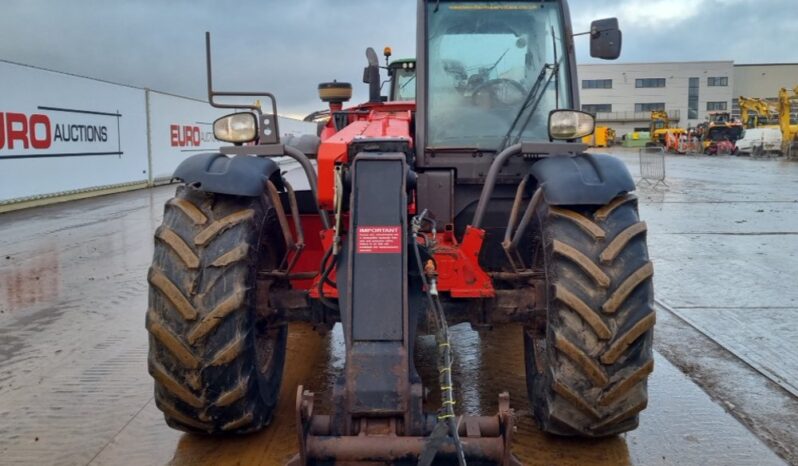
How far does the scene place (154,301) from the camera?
3.72 m

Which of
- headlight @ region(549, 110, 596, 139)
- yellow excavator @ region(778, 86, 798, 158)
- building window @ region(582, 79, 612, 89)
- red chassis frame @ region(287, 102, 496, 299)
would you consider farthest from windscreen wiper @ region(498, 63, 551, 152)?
building window @ region(582, 79, 612, 89)

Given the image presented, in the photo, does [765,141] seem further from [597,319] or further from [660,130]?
[597,319]

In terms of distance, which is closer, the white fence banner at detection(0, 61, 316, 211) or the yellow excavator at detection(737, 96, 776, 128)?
the white fence banner at detection(0, 61, 316, 211)

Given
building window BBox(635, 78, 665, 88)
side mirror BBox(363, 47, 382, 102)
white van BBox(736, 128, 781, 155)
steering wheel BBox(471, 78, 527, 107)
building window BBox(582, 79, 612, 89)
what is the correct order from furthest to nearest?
A: building window BBox(635, 78, 665, 88) < building window BBox(582, 79, 612, 89) < white van BBox(736, 128, 781, 155) < side mirror BBox(363, 47, 382, 102) < steering wheel BBox(471, 78, 527, 107)

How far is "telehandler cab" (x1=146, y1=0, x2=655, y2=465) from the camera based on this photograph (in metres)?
3.09

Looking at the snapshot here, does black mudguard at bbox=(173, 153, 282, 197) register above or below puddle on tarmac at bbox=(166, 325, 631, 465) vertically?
above

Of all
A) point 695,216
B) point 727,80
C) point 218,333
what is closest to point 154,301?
point 218,333

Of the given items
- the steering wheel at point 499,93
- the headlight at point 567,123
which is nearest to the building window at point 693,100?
the steering wheel at point 499,93

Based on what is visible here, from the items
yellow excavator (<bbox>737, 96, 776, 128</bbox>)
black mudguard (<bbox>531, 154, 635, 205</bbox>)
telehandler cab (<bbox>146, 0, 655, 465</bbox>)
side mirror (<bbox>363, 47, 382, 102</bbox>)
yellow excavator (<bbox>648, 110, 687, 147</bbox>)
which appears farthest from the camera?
yellow excavator (<bbox>648, 110, 687, 147</bbox>)

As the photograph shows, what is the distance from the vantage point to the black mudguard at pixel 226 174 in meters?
3.82

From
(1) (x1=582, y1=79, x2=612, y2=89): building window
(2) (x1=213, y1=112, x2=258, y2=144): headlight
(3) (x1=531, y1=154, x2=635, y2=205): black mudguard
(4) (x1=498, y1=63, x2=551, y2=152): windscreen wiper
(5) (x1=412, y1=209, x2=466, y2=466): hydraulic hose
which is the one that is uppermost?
(1) (x1=582, y1=79, x2=612, y2=89): building window

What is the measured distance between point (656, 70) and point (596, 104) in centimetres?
732

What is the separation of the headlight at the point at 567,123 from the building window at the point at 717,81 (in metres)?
82.0

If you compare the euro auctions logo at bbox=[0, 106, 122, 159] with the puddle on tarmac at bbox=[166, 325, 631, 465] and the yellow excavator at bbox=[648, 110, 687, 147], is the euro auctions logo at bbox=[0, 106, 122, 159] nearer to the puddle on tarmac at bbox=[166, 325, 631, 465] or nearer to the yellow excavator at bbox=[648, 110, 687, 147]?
the puddle on tarmac at bbox=[166, 325, 631, 465]
